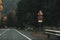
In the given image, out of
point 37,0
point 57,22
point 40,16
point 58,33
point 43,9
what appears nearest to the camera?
point 58,33

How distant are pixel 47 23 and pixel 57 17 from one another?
533cm

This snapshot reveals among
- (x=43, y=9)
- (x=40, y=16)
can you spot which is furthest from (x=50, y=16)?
(x=40, y=16)

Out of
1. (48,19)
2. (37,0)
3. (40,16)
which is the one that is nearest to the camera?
(40,16)

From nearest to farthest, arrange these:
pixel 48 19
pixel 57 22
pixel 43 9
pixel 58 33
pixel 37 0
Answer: pixel 58 33 → pixel 57 22 → pixel 48 19 → pixel 43 9 → pixel 37 0

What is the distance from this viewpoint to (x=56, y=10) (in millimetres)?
56406

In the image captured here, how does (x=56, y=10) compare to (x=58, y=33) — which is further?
(x=56, y=10)

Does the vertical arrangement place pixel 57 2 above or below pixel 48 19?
above

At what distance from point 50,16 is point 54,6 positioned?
2543 mm

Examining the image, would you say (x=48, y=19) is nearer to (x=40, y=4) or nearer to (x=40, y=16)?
(x=40, y=4)

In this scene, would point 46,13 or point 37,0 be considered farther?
point 37,0

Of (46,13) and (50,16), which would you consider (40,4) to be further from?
(50,16)

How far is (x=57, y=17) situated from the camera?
187ft

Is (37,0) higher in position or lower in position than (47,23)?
higher

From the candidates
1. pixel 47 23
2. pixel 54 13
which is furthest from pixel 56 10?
pixel 47 23
